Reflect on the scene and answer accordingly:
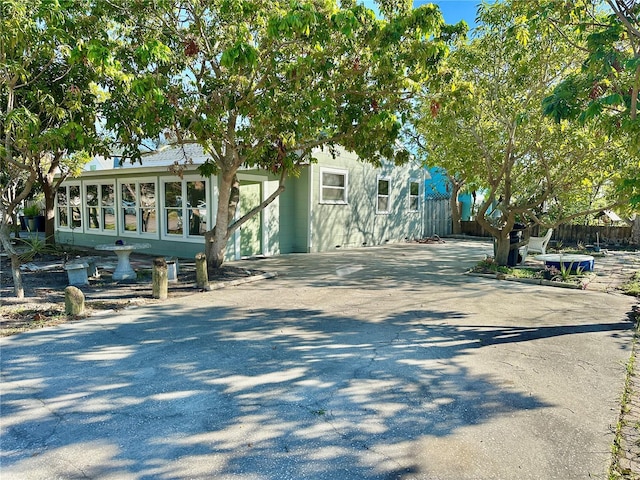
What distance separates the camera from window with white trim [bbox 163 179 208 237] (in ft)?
39.1

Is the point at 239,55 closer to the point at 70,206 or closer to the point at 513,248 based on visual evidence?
the point at 513,248

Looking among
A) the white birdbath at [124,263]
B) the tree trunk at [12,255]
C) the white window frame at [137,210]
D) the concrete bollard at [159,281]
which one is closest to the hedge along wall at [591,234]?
the white window frame at [137,210]

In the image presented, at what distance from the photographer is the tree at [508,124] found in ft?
26.8

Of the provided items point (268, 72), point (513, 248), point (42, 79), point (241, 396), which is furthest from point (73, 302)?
point (513, 248)

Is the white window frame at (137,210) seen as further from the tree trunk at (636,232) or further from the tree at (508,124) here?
the tree trunk at (636,232)

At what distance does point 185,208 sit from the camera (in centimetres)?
1223

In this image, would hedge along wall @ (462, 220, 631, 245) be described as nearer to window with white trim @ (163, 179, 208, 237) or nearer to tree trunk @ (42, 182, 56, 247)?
window with white trim @ (163, 179, 208, 237)

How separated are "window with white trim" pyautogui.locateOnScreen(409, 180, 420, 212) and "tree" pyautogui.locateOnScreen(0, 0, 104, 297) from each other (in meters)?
13.7

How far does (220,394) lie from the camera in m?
3.79

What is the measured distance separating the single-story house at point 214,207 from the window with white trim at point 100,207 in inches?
1.4

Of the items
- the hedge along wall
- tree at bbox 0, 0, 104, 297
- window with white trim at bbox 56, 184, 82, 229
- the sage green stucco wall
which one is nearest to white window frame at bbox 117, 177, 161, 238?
window with white trim at bbox 56, 184, 82, 229

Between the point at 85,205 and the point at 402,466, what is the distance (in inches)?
628

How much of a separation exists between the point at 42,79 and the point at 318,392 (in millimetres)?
7585

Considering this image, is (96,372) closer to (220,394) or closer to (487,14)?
(220,394)
